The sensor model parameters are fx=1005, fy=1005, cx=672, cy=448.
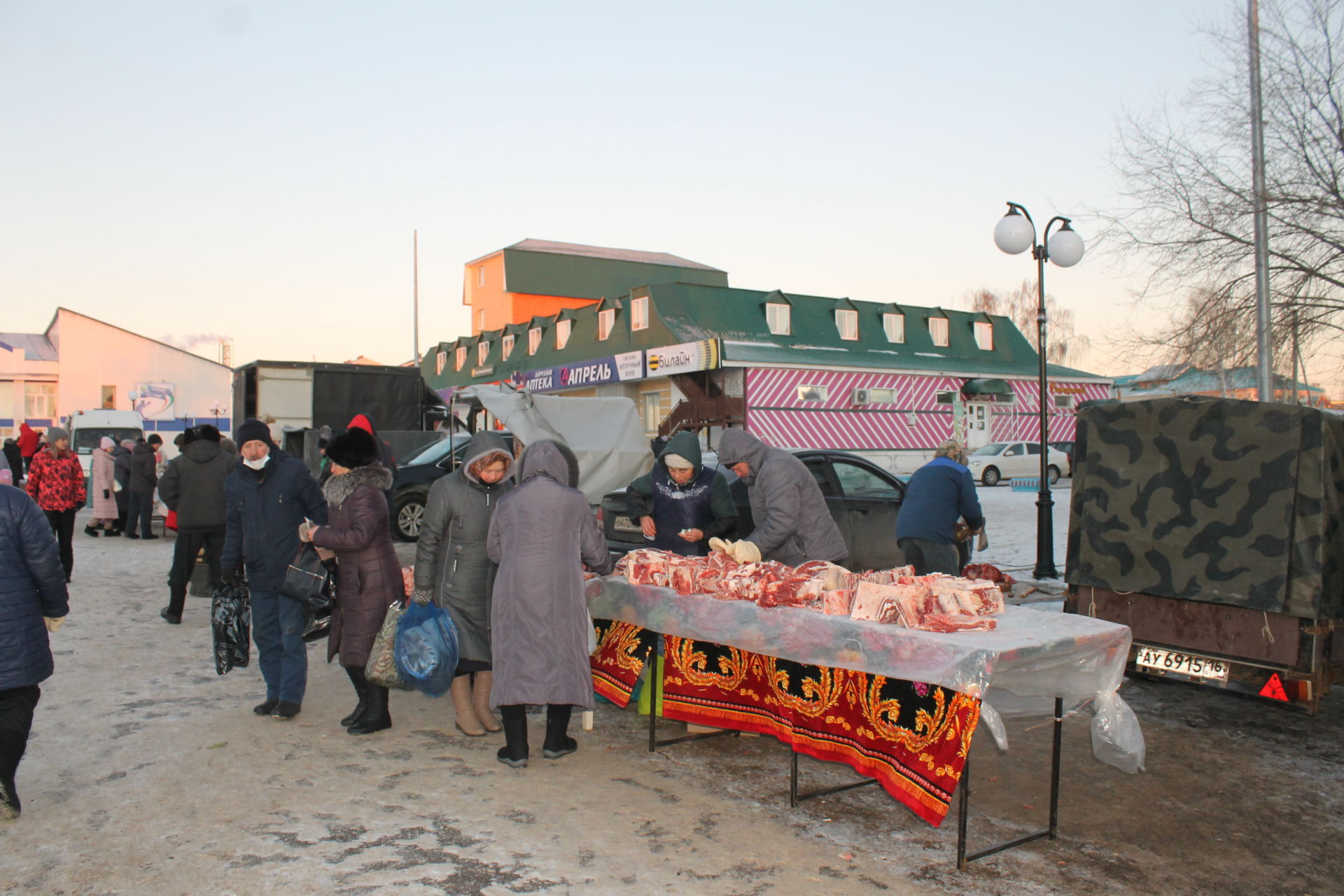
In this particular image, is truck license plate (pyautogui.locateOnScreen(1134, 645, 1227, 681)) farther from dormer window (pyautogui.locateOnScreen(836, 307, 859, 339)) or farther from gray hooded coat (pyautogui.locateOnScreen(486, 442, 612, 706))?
dormer window (pyautogui.locateOnScreen(836, 307, 859, 339))

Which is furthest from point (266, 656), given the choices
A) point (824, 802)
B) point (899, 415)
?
point (899, 415)

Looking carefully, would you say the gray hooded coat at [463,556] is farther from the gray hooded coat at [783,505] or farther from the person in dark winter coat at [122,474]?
the person in dark winter coat at [122,474]

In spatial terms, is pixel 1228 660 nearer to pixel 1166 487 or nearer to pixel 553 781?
pixel 1166 487

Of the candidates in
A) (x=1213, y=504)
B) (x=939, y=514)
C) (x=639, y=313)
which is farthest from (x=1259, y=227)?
(x=639, y=313)

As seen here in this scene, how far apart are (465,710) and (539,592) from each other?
1.23 metres

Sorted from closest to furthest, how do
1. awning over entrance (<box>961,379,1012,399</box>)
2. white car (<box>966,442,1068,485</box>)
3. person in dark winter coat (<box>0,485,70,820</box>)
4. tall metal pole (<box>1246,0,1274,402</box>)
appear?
person in dark winter coat (<box>0,485,70,820</box>) → tall metal pole (<box>1246,0,1274,402</box>) → white car (<box>966,442,1068,485</box>) → awning over entrance (<box>961,379,1012,399</box>)

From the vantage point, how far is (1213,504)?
5.98m

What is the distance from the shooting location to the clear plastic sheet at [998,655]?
4008 mm

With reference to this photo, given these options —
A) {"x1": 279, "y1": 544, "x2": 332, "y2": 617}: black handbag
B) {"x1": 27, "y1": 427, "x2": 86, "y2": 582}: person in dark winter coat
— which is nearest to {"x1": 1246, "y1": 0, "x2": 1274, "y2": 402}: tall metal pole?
{"x1": 279, "y1": 544, "x2": 332, "y2": 617}: black handbag

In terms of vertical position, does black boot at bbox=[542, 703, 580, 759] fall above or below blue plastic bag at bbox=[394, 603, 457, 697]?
below

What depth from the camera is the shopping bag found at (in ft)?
18.5

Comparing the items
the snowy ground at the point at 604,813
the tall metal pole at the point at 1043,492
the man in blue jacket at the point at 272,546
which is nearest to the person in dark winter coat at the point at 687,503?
the snowy ground at the point at 604,813

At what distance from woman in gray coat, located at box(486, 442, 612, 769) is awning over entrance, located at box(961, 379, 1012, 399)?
33628mm

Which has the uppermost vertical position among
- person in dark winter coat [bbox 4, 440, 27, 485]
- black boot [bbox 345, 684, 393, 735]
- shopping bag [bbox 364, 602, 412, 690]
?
person in dark winter coat [bbox 4, 440, 27, 485]
